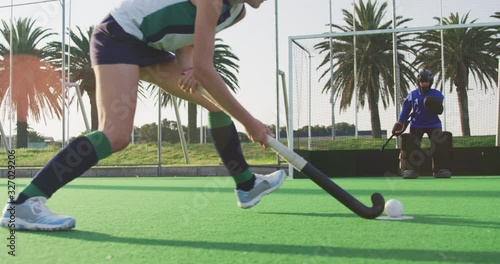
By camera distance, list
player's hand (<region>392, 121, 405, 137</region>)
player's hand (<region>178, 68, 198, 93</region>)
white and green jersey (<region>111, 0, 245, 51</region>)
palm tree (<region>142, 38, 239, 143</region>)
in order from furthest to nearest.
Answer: palm tree (<region>142, 38, 239, 143</region>) → player's hand (<region>392, 121, 405, 137</region>) → player's hand (<region>178, 68, 198, 93</region>) → white and green jersey (<region>111, 0, 245, 51</region>)

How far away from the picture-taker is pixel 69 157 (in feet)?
7.62

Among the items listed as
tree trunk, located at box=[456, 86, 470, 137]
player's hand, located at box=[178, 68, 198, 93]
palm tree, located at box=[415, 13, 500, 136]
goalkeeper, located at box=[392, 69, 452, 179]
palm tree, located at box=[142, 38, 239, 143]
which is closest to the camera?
player's hand, located at box=[178, 68, 198, 93]

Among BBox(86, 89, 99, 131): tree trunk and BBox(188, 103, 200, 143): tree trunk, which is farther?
BBox(86, 89, 99, 131): tree trunk

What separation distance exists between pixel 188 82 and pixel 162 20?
13.1 inches

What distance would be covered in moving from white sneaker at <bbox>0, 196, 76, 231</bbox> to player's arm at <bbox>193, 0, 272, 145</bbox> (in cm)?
77

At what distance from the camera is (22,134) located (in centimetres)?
2150

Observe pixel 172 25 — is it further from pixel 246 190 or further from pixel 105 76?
pixel 246 190

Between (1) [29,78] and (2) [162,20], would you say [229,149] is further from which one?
(1) [29,78]

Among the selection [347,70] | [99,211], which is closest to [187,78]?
[99,211]

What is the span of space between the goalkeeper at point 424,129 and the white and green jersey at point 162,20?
4983 millimetres

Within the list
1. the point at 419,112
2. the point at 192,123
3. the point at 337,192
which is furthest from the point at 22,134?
the point at 337,192

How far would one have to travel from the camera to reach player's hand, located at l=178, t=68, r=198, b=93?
2.65 m

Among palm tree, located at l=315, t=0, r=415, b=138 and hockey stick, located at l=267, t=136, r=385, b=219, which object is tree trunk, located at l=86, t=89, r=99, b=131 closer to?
palm tree, located at l=315, t=0, r=415, b=138

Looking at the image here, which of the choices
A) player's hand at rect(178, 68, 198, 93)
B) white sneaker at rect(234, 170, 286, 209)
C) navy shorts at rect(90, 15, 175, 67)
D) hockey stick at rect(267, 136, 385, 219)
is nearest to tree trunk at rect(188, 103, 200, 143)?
white sneaker at rect(234, 170, 286, 209)
